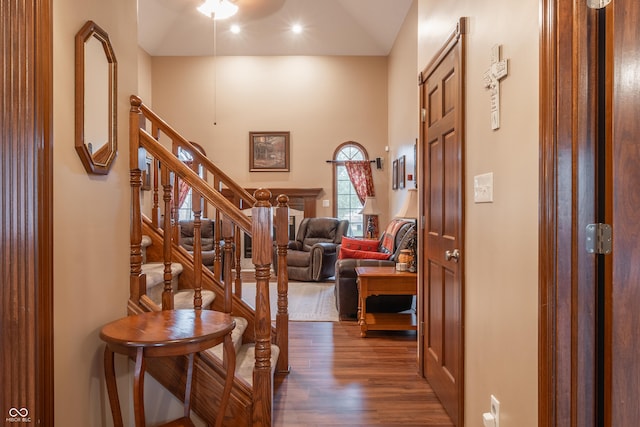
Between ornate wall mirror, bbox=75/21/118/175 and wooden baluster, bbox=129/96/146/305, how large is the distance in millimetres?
173

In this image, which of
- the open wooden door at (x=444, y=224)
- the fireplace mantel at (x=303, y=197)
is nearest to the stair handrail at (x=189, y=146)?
the open wooden door at (x=444, y=224)

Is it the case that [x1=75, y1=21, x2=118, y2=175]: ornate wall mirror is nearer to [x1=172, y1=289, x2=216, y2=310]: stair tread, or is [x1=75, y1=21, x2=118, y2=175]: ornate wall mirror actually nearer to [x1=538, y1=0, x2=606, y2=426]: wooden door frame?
[x1=172, y1=289, x2=216, y2=310]: stair tread

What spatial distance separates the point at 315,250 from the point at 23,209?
528 centimetres

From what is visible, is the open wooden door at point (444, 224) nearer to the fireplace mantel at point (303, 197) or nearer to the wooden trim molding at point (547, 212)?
the wooden trim molding at point (547, 212)

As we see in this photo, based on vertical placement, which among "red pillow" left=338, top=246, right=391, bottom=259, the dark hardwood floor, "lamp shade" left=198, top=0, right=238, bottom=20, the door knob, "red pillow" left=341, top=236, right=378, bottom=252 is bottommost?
the dark hardwood floor

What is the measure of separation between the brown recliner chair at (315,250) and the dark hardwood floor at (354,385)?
2.51 meters

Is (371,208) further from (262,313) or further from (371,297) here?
(262,313)

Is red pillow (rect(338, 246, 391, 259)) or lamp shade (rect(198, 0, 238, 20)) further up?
lamp shade (rect(198, 0, 238, 20))

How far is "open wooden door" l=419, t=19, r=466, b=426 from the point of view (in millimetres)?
2172

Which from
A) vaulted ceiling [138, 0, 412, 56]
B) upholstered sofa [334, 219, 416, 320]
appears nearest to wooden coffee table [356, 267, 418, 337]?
upholstered sofa [334, 219, 416, 320]

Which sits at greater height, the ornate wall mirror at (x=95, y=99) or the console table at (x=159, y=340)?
the ornate wall mirror at (x=95, y=99)

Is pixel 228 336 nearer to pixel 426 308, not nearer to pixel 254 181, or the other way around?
pixel 426 308

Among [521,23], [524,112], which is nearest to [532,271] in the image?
[524,112]

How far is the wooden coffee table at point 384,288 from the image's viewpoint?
374 centimetres
